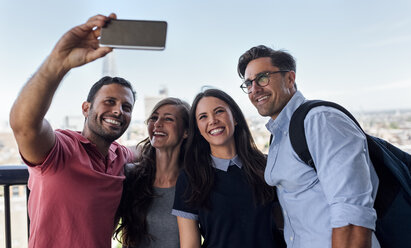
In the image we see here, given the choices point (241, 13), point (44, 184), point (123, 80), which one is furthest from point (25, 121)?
point (241, 13)

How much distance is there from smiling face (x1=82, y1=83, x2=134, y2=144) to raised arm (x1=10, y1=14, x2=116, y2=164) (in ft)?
1.32

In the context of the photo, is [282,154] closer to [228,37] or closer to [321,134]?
[321,134]

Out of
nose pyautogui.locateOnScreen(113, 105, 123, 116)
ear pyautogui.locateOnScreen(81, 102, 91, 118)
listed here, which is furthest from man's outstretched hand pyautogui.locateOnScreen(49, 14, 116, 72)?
ear pyautogui.locateOnScreen(81, 102, 91, 118)

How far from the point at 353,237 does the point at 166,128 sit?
3.39 ft

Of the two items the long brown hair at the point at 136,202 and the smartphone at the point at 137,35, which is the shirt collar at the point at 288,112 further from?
the long brown hair at the point at 136,202

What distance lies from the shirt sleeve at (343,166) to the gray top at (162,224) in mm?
751

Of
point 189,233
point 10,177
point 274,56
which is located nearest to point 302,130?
point 274,56

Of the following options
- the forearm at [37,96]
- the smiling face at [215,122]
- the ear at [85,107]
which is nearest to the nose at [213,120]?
the smiling face at [215,122]

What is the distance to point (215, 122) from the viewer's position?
134cm

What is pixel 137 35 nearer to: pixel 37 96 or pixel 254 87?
pixel 37 96

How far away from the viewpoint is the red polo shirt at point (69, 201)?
3.24 feet

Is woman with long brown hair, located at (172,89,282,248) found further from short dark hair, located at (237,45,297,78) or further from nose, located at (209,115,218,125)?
short dark hair, located at (237,45,297,78)

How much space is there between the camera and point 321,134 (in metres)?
0.80

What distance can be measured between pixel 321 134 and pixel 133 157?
113 cm
